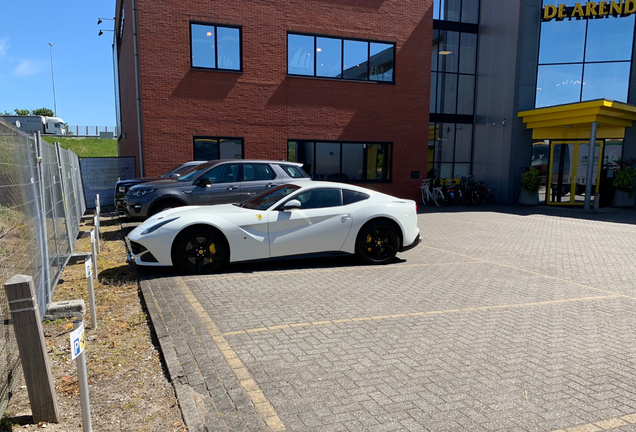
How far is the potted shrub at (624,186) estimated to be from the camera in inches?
739

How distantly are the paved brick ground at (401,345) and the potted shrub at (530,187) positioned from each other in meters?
12.6

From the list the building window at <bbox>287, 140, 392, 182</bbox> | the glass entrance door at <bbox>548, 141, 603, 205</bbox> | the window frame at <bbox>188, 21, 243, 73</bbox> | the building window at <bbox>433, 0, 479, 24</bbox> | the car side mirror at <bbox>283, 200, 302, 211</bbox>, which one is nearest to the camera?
the car side mirror at <bbox>283, 200, 302, 211</bbox>

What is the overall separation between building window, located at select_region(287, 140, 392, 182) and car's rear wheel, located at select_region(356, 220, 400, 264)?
34.4ft

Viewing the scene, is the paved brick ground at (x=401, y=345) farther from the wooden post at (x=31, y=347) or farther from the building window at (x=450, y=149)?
the building window at (x=450, y=149)

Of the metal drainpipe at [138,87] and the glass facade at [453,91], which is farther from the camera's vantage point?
the glass facade at [453,91]

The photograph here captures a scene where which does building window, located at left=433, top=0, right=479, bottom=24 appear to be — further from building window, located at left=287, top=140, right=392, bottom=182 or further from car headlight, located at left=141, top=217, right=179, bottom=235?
car headlight, located at left=141, top=217, right=179, bottom=235

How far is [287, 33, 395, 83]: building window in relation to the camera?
17.7 meters

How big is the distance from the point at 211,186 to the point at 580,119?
595 inches

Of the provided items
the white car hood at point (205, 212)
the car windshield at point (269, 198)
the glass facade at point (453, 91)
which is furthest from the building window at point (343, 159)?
the white car hood at point (205, 212)

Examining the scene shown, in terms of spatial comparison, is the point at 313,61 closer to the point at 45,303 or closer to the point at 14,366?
the point at 45,303

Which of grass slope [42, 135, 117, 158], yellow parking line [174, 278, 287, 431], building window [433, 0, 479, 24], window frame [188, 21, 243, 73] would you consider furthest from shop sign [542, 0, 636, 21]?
grass slope [42, 135, 117, 158]

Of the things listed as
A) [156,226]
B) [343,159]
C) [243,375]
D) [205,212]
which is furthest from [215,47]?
[243,375]

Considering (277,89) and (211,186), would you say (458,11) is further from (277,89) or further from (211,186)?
(211,186)

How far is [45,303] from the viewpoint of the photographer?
483 cm
